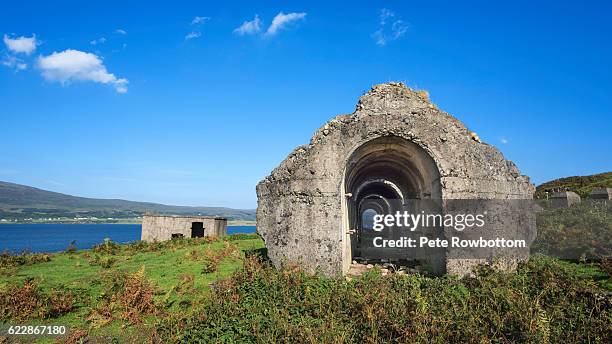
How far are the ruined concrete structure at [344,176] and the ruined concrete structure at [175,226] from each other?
19104 mm

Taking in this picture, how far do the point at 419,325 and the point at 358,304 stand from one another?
1.24 meters

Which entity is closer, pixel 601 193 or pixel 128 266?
pixel 128 266

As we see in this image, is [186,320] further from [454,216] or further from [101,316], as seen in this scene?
[454,216]

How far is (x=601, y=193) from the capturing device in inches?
772

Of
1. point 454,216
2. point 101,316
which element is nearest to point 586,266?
point 454,216

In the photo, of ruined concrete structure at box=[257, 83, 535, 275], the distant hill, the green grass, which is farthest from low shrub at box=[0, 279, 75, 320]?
the distant hill

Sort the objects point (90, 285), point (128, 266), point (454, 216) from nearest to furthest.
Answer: point (454, 216) → point (90, 285) → point (128, 266)

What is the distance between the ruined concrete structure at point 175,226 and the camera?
27.2 metres

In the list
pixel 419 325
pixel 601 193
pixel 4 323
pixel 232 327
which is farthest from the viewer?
pixel 601 193

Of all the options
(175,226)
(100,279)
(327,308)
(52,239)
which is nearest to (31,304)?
(100,279)

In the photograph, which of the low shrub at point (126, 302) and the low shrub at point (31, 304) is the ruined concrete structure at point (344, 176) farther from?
the low shrub at point (31, 304)

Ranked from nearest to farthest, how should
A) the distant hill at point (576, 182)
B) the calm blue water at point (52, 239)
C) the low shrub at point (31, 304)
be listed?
1. the low shrub at point (31, 304)
2. the distant hill at point (576, 182)
3. the calm blue water at point (52, 239)

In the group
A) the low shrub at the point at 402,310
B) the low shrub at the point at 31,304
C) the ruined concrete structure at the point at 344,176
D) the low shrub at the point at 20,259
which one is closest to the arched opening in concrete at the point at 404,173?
the ruined concrete structure at the point at 344,176

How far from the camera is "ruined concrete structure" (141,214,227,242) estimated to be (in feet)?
89.3
